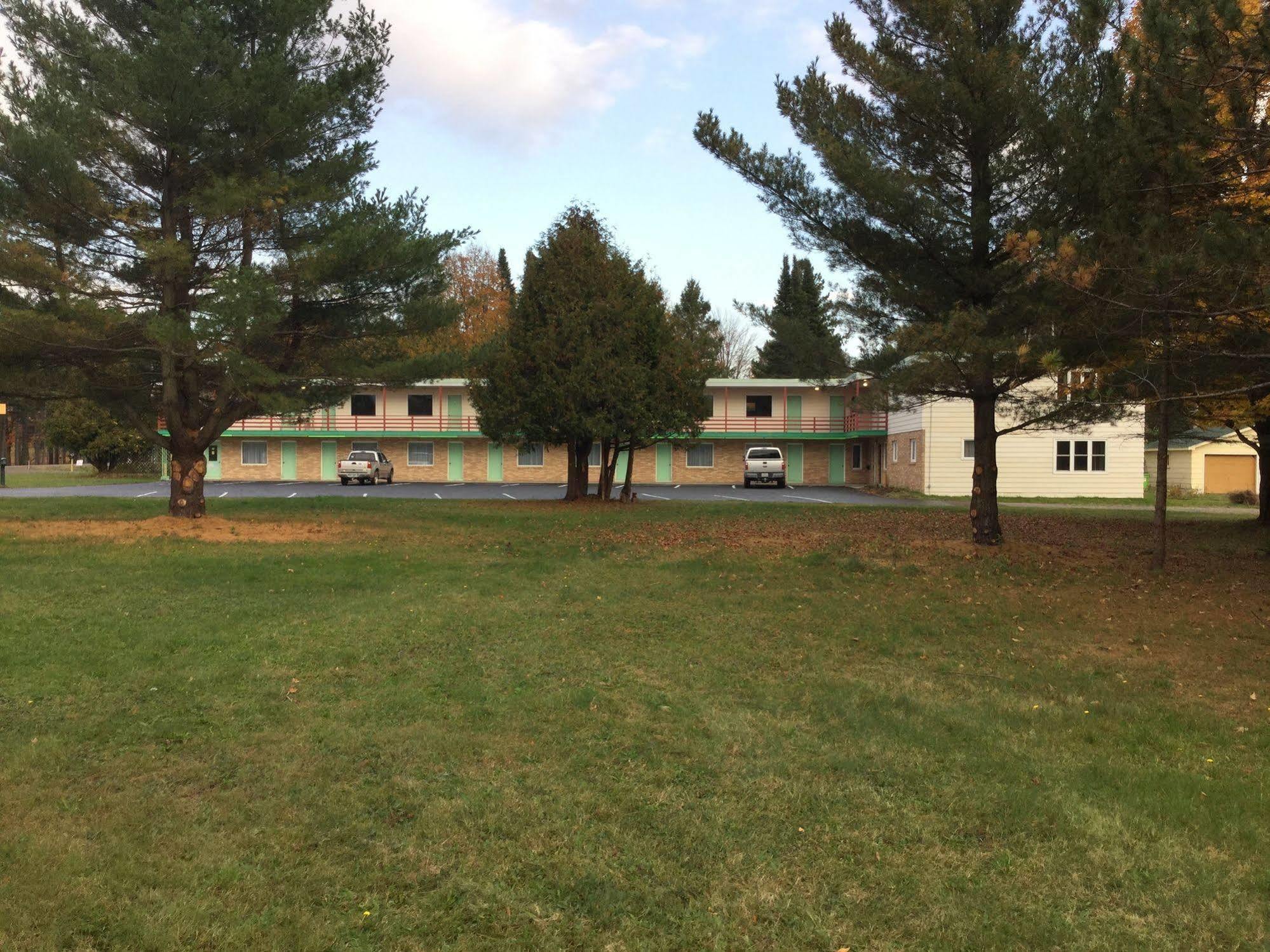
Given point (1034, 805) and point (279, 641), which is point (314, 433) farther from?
point (1034, 805)

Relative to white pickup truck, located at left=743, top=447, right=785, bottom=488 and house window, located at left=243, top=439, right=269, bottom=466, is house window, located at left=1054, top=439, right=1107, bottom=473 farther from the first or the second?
house window, located at left=243, top=439, right=269, bottom=466

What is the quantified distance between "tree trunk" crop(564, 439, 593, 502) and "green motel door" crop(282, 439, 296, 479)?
2362cm

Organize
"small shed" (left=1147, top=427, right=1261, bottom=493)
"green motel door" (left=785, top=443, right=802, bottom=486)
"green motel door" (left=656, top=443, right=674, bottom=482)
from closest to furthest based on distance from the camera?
"small shed" (left=1147, top=427, right=1261, bottom=493) → "green motel door" (left=656, top=443, right=674, bottom=482) → "green motel door" (left=785, top=443, right=802, bottom=486)

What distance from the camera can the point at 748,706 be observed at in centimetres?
Result: 583

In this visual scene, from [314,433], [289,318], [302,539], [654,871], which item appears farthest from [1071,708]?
[314,433]

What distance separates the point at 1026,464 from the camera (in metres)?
32.5

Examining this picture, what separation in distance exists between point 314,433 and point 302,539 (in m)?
30.9

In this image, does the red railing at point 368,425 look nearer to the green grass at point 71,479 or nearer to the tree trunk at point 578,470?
the green grass at point 71,479

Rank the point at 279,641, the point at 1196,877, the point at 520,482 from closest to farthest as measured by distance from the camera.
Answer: the point at 1196,877 → the point at 279,641 → the point at 520,482

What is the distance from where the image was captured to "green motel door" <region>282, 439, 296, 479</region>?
143 feet

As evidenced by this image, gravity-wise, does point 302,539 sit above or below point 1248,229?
below

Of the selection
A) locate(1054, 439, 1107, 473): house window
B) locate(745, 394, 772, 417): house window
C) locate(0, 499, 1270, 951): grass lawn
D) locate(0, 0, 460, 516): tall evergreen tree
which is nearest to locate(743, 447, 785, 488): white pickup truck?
locate(745, 394, 772, 417): house window

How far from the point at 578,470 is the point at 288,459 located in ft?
79.8

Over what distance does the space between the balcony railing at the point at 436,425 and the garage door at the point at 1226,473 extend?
A: 1478cm
